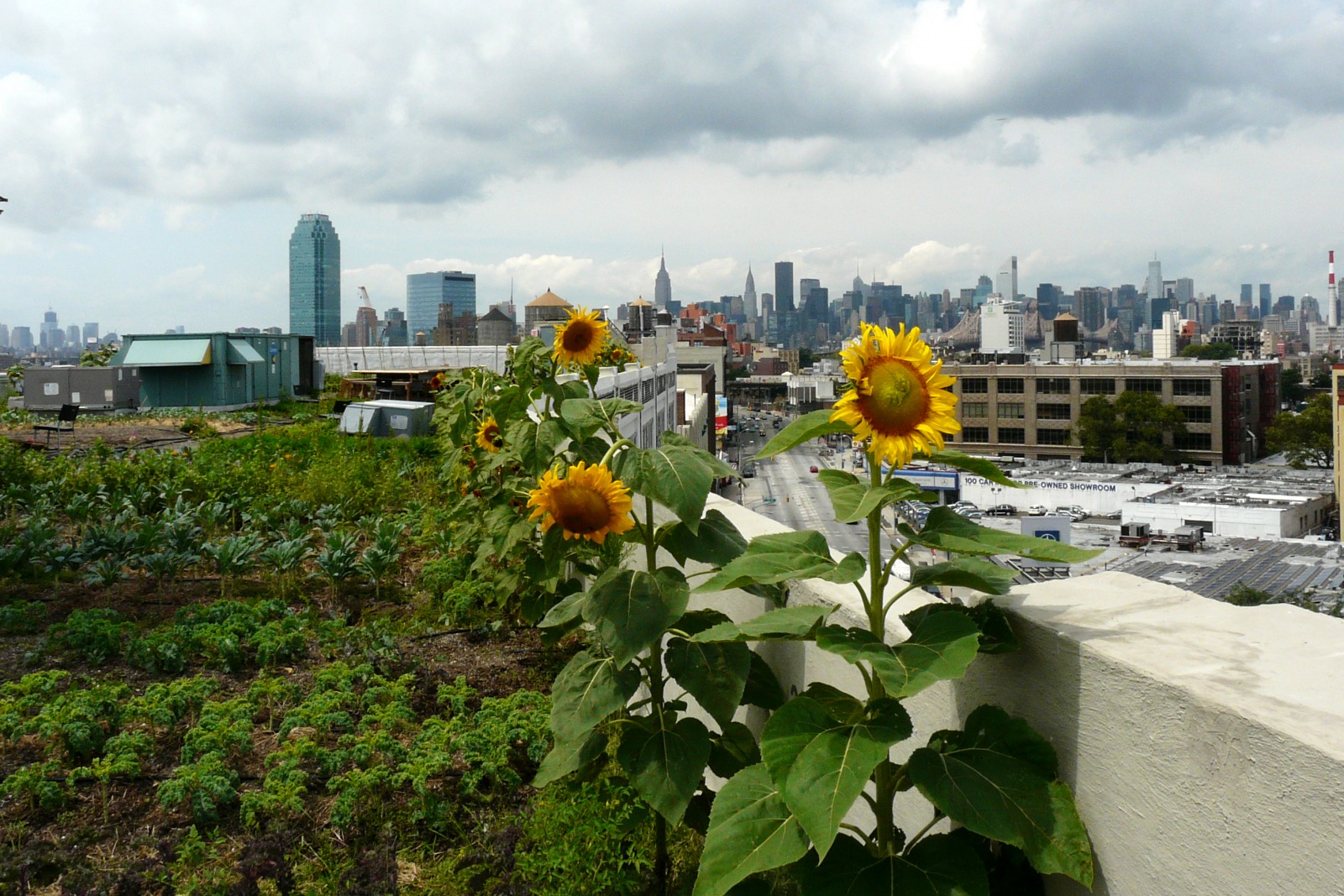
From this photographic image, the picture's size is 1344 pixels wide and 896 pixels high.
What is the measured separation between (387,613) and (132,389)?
2882 centimetres

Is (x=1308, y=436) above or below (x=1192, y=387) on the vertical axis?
below

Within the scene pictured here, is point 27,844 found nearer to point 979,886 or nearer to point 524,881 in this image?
point 524,881

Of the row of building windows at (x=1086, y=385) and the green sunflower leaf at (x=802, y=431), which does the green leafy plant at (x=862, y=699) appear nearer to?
the green sunflower leaf at (x=802, y=431)

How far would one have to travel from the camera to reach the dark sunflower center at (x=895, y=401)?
179 cm

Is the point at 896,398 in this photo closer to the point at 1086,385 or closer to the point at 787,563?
the point at 787,563

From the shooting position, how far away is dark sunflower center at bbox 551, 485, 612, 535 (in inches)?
102

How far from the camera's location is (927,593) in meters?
2.13

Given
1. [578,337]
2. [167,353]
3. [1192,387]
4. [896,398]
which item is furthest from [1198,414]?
[896,398]

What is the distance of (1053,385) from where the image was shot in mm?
80062

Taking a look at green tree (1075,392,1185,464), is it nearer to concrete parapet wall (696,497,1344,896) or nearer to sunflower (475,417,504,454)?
sunflower (475,417,504,454)

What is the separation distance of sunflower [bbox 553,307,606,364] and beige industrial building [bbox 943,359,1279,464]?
74.5 meters

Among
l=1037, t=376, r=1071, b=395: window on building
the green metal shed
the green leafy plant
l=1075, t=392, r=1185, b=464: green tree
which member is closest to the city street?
the green leafy plant

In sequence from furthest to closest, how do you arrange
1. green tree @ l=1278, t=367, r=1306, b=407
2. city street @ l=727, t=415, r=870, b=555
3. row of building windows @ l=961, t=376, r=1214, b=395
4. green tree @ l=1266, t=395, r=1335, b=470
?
green tree @ l=1278, t=367, r=1306, b=407
row of building windows @ l=961, t=376, r=1214, b=395
green tree @ l=1266, t=395, r=1335, b=470
city street @ l=727, t=415, r=870, b=555

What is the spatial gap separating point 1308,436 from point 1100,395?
14789 mm
